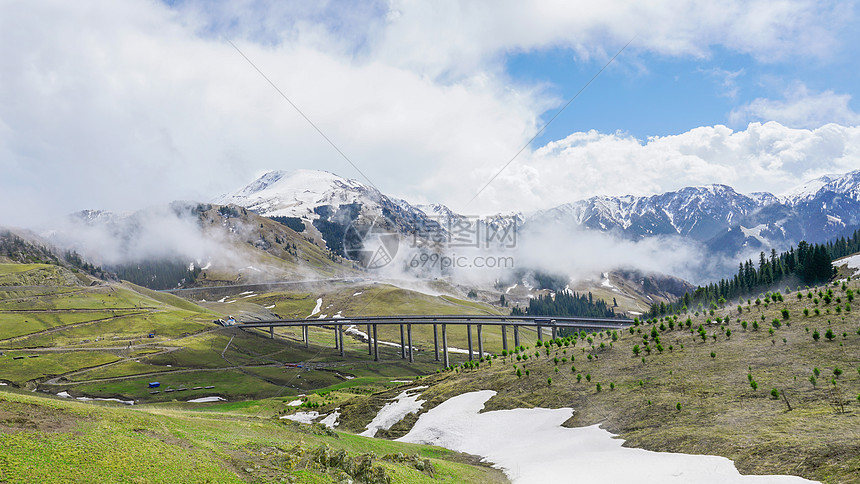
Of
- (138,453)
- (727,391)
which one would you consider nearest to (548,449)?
(727,391)

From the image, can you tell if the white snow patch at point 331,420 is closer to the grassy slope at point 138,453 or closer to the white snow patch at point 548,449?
the white snow patch at point 548,449

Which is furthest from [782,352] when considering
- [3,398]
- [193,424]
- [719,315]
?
[3,398]

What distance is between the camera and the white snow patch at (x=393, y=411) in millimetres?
50625

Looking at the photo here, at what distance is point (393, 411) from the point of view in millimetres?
53844

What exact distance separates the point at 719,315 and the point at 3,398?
59.3 m

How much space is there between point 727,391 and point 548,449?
1339cm

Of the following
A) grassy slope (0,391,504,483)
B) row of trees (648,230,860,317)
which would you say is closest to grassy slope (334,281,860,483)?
grassy slope (0,391,504,483)

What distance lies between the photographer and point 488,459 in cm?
3391

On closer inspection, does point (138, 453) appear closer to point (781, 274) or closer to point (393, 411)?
point (393, 411)

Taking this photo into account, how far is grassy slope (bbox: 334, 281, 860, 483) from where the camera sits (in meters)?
22.6

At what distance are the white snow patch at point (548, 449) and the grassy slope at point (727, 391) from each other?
4.10 feet

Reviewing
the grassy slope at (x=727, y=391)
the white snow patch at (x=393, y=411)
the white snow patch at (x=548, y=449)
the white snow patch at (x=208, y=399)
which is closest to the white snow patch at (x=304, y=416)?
the grassy slope at (x=727, y=391)

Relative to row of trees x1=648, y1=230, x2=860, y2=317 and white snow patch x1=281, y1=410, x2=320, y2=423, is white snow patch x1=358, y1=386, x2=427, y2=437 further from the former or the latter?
row of trees x1=648, y1=230, x2=860, y2=317

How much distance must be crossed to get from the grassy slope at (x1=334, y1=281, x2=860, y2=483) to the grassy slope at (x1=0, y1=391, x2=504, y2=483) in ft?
41.0
